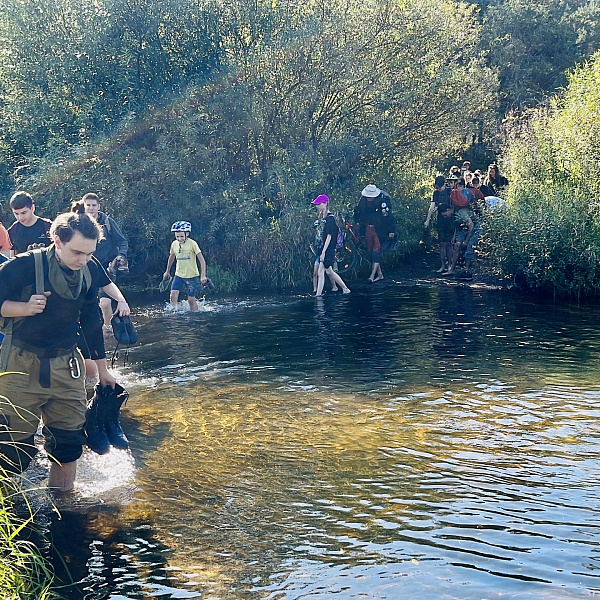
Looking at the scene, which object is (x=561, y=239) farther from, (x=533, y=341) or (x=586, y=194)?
(x=533, y=341)

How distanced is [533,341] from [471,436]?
460cm

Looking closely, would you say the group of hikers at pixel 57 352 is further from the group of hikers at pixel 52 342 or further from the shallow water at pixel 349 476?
the shallow water at pixel 349 476

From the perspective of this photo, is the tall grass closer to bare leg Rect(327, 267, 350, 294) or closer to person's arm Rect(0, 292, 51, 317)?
person's arm Rect(0, 292, 51, 317)

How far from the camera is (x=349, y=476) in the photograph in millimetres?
6809

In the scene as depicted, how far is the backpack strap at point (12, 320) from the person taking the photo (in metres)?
5.68

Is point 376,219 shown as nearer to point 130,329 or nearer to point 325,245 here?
point 325,245

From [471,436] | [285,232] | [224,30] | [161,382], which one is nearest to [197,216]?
[285,232]

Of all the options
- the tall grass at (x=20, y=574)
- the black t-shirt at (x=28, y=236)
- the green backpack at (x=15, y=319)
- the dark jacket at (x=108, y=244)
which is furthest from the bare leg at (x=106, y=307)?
the tall grass at (x=20, y=574)

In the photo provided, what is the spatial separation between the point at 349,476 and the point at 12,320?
290cm

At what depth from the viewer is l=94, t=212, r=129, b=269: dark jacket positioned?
11531mm

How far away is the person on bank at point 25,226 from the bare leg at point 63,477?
413 cm

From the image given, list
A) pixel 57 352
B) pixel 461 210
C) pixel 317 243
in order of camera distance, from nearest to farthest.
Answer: pixel 57 352, pixel 317 243, pixel 461 210

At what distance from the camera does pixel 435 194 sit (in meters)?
18.7

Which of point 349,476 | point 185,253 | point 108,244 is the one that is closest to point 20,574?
point 349,476
